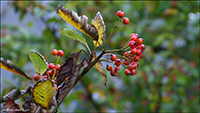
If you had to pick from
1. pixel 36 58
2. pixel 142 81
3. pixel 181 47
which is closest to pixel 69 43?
pixel 142 81

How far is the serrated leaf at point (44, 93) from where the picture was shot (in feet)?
1.34

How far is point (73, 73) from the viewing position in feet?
1.43

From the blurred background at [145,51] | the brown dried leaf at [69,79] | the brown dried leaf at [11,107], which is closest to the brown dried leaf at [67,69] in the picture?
the brown dried leaf at [69,79]

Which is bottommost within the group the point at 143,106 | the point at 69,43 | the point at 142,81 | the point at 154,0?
the point at 143,106

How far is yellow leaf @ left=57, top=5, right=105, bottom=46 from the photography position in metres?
0.41

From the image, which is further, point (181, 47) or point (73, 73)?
point (181, 47)

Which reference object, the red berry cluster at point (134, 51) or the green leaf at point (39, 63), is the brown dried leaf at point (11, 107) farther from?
the red berry cluster at point (134, 51)

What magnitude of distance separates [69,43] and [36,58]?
1.46m

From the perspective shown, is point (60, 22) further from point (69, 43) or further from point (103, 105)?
point (103, 105)

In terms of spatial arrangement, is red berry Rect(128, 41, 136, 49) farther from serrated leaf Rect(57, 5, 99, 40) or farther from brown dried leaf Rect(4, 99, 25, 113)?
brown dried leaf Rect(4, 99, 25, 113)

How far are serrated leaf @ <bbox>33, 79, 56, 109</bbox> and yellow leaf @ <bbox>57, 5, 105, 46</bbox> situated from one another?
12 centimetres

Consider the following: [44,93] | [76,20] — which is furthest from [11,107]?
[76,20]

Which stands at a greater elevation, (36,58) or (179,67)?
(36,58)

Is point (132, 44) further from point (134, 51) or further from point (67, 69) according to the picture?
point (67, 69)
